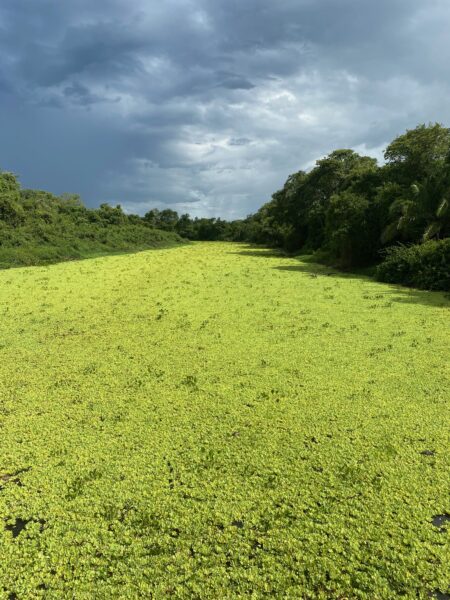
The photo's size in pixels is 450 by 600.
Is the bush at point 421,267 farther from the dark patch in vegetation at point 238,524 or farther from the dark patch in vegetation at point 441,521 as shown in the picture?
the dark patch in vegetation at point 238,524

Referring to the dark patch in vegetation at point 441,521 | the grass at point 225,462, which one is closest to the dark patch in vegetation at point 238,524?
the grass at point 225,462

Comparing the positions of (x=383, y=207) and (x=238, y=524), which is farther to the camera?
(x=383, y=207)

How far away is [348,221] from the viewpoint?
645 inches

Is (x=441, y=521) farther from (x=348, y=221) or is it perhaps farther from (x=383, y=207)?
(x=383, y=207)

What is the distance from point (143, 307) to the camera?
349 inches

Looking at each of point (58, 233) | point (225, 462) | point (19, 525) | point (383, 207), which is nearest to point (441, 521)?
point (225, 462)

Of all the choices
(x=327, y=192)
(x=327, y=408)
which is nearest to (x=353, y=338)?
(x=327, y=408)

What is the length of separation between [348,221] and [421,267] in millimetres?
5068

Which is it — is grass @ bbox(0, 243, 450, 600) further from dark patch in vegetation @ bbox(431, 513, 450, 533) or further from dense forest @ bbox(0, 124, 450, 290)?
dense forest @ bbox(0, 124, 450, 290)

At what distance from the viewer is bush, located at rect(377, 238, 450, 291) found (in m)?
11.1

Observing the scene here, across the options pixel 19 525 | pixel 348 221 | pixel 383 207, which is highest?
pixel 383 207

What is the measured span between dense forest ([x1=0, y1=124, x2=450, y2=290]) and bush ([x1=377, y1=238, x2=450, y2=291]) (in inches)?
1.2

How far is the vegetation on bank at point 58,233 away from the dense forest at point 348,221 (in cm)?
6

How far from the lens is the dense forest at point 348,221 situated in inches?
511
